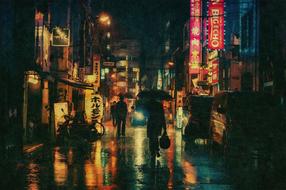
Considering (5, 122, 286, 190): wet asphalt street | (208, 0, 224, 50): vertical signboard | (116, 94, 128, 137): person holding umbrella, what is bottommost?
(5, 122, 286, 190): wet asphalt street

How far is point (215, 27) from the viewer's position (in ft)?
114

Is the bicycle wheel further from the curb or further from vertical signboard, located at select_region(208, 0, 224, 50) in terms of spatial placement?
vertical signboard, located at select_region(208, 0, 224, 50)

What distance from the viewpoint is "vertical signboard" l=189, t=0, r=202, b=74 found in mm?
43656

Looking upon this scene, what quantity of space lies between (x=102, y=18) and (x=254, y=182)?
34551 mm

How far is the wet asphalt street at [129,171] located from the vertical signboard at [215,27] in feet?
50.2

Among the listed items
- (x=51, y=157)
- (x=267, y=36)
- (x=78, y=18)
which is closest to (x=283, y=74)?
(x=267, y=36)

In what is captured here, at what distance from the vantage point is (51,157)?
58.4 feet

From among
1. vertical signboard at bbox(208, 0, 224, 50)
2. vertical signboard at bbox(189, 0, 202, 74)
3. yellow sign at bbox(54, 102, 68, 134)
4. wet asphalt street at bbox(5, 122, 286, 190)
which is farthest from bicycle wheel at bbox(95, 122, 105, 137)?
vertical signboard at bbox(189, 0, 202, 74)

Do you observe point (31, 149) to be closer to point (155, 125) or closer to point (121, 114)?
point (155, 125)

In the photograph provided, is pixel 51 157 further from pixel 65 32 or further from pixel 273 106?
pixel 65 32

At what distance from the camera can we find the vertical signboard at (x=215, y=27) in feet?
113

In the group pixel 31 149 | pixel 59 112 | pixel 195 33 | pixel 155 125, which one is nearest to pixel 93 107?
pixel 59 112

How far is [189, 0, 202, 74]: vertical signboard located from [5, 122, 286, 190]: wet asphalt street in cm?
2462

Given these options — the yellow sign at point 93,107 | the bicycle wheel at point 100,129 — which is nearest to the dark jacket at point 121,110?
the bicycle wheel at point 100,129
